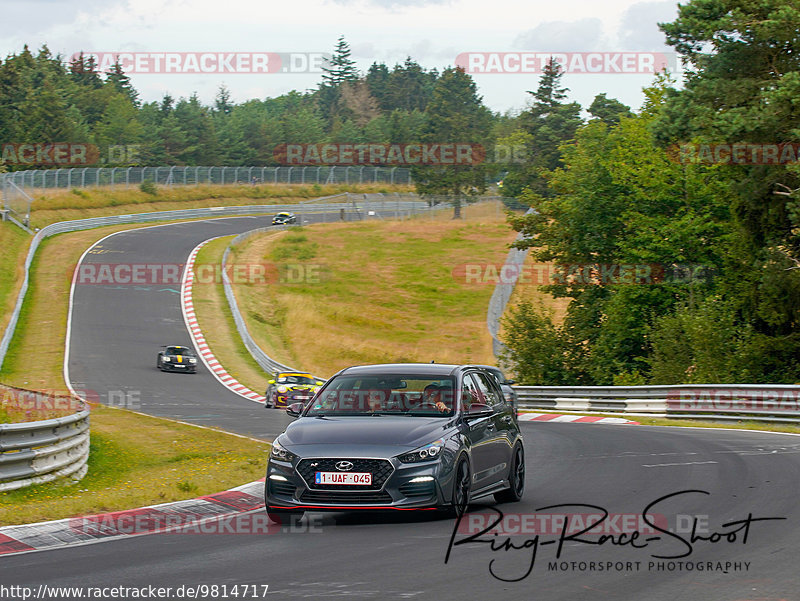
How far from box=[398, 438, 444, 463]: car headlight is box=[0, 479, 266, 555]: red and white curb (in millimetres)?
1383

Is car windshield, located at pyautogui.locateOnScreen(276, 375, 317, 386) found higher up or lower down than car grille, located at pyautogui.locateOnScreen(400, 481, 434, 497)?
lower down

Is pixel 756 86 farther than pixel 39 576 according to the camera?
Yes

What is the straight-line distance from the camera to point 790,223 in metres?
32.8

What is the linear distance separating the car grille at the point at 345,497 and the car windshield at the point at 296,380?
24215 millimetres

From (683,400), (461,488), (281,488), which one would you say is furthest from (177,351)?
(461,488)

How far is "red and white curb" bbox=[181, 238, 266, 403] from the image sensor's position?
38562 mm

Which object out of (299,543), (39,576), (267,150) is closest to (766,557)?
(299,543)

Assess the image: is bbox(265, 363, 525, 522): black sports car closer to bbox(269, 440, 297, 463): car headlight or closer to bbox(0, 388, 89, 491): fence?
bbox(269, 440, 297, 463): car headlight

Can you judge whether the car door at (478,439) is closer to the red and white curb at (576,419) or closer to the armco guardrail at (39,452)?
the armco guardrail at (39,452)

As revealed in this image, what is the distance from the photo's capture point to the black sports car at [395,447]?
9.48 meters

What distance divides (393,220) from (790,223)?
204 feet

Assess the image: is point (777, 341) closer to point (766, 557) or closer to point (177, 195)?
point (766, 557)
